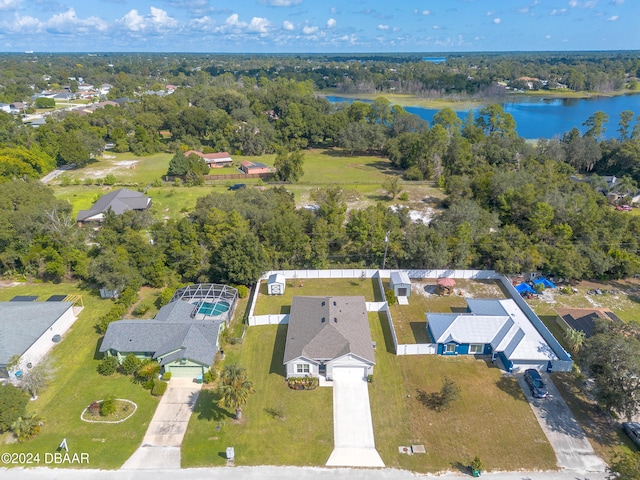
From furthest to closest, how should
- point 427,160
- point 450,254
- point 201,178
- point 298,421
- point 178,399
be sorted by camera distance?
1. point 427,160
2. point 201,178
3. point 450,254
4. point 178,399
5. point 298,421

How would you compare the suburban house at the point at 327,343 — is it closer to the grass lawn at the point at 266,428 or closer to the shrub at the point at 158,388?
the grass lawn at the point at 266,428

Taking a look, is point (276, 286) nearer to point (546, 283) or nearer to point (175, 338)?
point (175, 338)

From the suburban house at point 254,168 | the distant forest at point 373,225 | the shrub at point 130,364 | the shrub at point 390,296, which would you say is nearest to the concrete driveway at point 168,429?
the shrub at point 130,364

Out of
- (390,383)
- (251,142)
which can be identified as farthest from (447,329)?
(251,142)

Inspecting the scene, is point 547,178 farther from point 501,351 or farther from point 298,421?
point 298,421

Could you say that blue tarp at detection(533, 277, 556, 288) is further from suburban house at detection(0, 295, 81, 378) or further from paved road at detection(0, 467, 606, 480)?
suburban house at detection(0, 295, 81, 378)

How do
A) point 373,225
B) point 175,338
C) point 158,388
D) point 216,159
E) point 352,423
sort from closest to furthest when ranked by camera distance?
point 352,423
point 158,388
point 175,338
point 373,225
point 216,159

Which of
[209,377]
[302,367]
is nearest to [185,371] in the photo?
[209,377]
